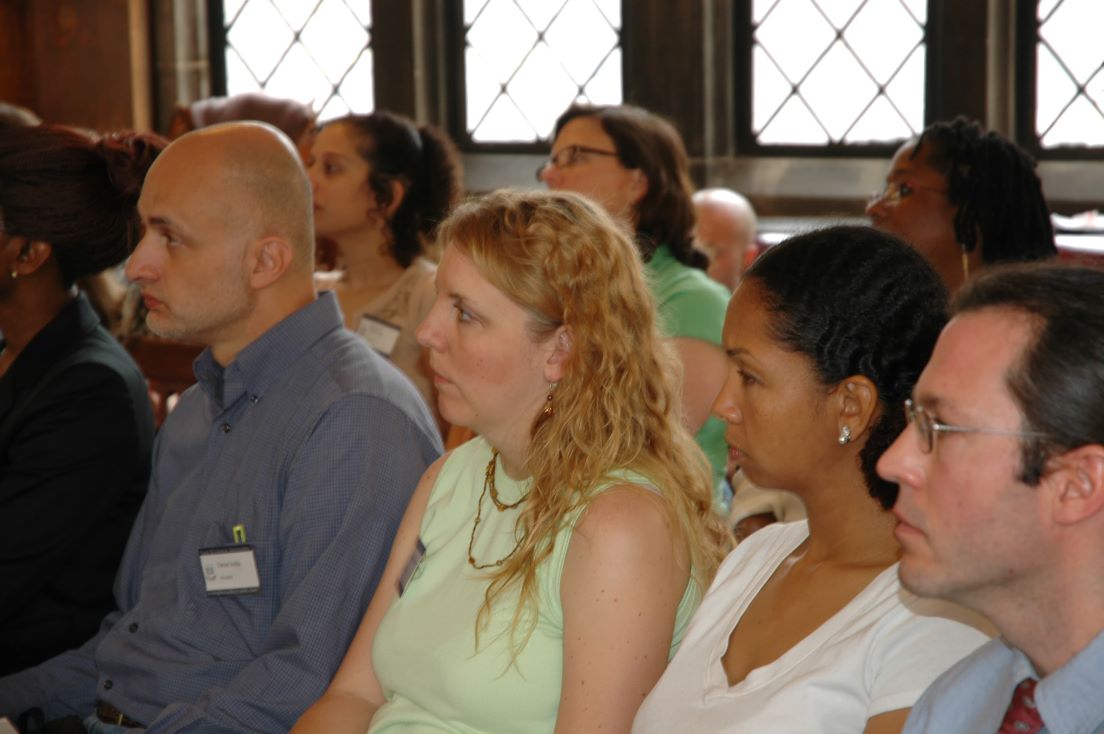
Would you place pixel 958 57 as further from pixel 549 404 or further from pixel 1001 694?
pixel 1001 694

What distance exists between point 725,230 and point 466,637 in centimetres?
359

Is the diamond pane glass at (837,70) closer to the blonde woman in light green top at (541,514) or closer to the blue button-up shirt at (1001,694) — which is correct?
the blonde woman in light green top at (541,514)

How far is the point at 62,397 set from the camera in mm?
2719

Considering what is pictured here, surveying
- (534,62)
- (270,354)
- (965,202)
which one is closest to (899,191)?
(965,202)

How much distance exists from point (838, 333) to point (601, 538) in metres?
0.41

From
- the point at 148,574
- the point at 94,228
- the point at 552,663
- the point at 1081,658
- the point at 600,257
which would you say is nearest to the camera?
the point at 1081,658

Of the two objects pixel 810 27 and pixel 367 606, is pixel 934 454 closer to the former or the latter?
pixel 367 606

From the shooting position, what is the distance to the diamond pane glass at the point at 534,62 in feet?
19.8

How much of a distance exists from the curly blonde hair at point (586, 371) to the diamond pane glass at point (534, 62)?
4.09m

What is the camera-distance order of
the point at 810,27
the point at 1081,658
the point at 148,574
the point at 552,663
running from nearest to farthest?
the point at 1081,658
the point at 552,663
the point at 148,574
the point at 810,27

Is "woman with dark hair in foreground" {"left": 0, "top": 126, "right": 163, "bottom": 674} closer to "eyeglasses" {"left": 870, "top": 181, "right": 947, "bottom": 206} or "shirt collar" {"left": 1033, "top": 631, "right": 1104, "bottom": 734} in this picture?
"eyeglasses" {"left": 870, "top": 181, "right": 947, "bottom": 206}

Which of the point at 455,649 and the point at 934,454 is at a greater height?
the point at 934,454

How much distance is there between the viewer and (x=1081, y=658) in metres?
1.24

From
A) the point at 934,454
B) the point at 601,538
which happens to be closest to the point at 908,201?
the point at 601,538
